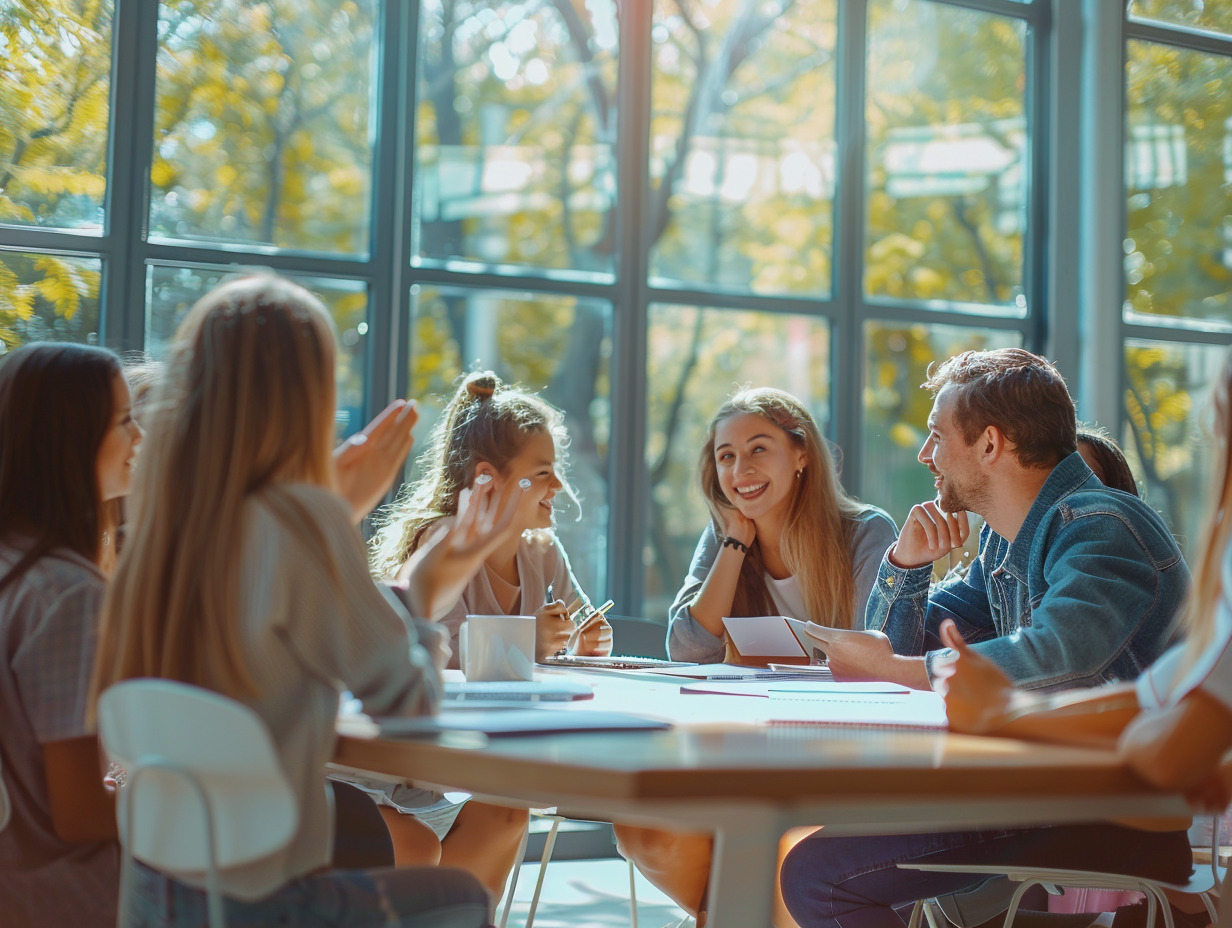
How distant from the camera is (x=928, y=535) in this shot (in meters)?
2.69

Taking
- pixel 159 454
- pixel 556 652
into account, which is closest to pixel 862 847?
pixel 556 652

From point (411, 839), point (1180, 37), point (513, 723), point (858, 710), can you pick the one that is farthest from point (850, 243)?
point (513, 723)

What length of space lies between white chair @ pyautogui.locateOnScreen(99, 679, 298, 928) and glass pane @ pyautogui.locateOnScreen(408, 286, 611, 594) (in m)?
3.00

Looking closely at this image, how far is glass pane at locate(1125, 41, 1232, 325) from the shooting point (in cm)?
523

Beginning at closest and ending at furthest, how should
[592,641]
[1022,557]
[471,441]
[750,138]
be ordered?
[1022,557] → [592,641] → [471,441] → [750,138]

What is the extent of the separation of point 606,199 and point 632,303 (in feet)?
1.28

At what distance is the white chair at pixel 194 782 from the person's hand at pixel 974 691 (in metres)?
0.79

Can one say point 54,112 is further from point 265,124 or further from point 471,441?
point 471,441

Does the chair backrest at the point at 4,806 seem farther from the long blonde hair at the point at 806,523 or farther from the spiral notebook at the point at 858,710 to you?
the long blonde hair at the point at 806,523

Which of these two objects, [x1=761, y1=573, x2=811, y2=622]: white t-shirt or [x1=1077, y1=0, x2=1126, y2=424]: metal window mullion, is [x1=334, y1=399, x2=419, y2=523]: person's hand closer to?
[x1=761, y1=573, x2=811, y2=622]: white t-shirt

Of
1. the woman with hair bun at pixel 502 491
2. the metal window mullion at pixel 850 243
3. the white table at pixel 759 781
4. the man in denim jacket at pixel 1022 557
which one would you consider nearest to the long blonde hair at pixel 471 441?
the woman with hair bun at pixel 502 491

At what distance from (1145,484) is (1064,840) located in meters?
3.66

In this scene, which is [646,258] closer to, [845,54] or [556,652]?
[845,54]

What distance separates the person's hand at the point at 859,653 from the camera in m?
2.31
